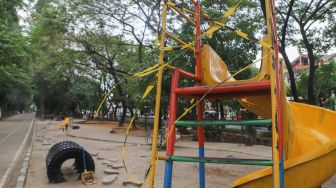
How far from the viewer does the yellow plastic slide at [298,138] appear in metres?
3.18

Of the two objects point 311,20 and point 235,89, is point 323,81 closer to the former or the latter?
point 311,20

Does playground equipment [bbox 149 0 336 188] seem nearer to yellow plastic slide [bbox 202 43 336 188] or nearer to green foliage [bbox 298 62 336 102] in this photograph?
yellow plastic slide [bbox 202 43 336 188]

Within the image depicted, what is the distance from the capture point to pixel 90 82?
4878 centimetres

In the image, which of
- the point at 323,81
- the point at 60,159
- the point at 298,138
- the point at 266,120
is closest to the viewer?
the point at 266,120

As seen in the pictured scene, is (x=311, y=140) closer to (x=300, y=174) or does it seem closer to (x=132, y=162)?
(x=300, y=174)

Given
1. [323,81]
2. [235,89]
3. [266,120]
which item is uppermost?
[323,81]

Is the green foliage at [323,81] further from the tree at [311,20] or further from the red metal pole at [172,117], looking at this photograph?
the red metal pole at [172,117]

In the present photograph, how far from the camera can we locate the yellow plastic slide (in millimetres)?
3180

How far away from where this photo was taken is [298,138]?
13.3 ft

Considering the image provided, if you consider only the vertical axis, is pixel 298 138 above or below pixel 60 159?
above

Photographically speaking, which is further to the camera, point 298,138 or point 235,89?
point 298,138

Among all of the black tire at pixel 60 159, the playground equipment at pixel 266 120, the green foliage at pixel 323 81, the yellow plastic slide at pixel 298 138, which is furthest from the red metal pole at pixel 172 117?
the green foliage at pixel 323 81

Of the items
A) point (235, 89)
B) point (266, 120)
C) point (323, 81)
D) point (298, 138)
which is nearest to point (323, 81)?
point (323, 81)

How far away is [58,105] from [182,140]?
47919 mm
